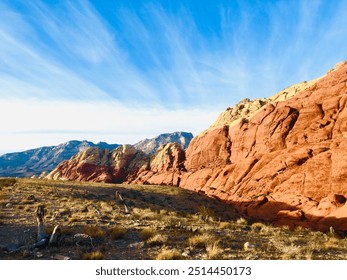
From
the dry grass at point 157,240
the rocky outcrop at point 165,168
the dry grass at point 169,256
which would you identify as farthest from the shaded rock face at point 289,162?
the dry grass at point 169,256

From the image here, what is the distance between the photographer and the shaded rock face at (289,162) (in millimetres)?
33531

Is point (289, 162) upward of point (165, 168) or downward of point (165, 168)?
upward

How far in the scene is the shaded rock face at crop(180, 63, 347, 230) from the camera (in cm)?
3353

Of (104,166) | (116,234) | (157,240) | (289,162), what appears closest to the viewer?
(157,240)

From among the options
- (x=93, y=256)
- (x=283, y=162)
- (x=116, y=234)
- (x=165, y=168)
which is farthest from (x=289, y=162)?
(x=165, y=168)

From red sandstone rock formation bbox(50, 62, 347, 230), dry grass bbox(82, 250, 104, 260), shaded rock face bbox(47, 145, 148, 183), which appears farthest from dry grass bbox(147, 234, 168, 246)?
shaded rock face bbox(47, 145, 148, 183)

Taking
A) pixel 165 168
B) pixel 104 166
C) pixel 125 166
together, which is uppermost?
pixel 165 168

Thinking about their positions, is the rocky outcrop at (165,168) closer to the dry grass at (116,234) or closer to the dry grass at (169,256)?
the dry grass at (116,234)

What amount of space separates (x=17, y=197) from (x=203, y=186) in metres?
38.3

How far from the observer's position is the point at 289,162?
4172cm

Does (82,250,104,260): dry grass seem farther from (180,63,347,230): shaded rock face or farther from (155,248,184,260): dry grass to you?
(180,63,347,230): shaded rock face

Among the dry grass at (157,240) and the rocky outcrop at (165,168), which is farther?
the rocky outcrop at (165,168)

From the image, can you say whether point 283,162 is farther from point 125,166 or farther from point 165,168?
point 125,166
